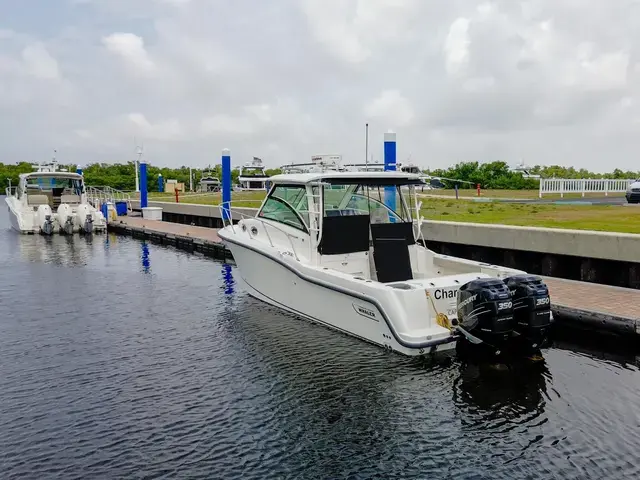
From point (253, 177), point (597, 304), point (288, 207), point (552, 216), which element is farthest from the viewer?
point (253, 177)

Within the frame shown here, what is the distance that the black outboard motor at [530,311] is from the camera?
7484 millimetres

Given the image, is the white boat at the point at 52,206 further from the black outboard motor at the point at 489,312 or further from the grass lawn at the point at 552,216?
the black outboard motor at the point at 489,312

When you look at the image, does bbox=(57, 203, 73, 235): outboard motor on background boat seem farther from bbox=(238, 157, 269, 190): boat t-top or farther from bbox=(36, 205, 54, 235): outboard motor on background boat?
bbox=(238, 157, 269, 190): boat t-top

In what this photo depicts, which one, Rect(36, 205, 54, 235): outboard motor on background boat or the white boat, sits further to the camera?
the white boat

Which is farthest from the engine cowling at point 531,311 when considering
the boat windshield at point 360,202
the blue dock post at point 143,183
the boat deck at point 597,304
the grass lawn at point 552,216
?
the blue dock post at point 143,183

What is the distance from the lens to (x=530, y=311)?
7469mm

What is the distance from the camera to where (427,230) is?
48.6ft

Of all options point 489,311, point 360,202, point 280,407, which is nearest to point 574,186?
point 360,202

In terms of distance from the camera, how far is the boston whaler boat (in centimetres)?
754

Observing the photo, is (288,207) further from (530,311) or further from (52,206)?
(52,206)

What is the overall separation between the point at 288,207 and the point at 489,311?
448cm

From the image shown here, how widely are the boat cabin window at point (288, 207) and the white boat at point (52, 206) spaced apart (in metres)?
17.2

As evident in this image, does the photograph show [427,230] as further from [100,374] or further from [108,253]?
[108,253]

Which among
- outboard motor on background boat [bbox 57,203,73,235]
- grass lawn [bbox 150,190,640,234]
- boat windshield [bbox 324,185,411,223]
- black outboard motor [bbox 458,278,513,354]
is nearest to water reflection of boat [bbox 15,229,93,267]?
outboard motor on background boat [bbox 57,203,73,235]
